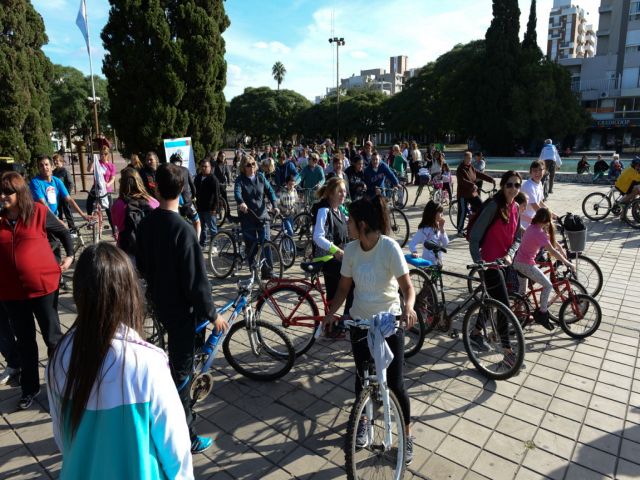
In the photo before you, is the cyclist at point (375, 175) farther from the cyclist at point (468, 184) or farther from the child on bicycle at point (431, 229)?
the child on bicycle at point (431, 229)

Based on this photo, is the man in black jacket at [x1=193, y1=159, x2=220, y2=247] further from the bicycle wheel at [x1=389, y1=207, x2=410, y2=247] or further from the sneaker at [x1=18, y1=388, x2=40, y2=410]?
the sneaker at [x1=18, y1=388, x2=40, y2=410]

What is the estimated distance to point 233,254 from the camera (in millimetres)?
7129

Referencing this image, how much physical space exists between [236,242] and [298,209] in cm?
394

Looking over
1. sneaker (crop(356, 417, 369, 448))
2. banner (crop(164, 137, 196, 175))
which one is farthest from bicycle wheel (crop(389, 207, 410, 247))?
sneaker (crop(356, 417, 369, 448))

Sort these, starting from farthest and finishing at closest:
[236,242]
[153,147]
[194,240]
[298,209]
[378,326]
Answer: [153,147], [298,209], [236,242], [194,240], [378,326]

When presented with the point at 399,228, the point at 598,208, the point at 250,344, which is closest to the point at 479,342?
the point at 250,344

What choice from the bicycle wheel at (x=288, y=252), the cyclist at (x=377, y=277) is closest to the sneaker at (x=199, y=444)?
the cyclist at (x=377, y=277)

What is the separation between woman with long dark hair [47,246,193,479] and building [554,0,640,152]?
5743cm

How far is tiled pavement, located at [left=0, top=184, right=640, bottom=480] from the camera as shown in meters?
2.95

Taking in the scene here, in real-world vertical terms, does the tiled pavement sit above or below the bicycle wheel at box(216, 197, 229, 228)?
below

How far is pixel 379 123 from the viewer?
57969 millimetres

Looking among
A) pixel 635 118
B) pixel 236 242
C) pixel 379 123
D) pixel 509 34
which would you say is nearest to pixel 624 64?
pixel 635 118

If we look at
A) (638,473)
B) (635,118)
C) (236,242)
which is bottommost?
(638,473)

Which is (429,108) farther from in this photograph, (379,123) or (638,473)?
(638,473)
